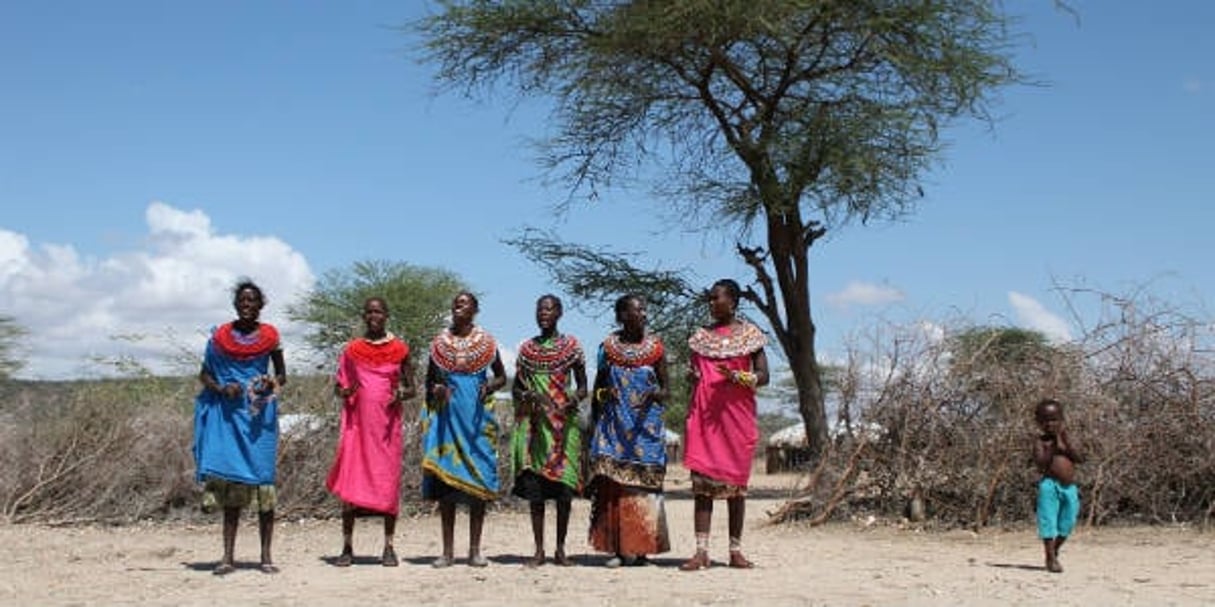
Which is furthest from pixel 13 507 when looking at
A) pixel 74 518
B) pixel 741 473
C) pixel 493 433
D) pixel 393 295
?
pixel 393 295

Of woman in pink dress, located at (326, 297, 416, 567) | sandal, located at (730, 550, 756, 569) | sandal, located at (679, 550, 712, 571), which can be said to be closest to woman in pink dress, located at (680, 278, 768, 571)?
sandal, located at (679, 550, 712, 571)

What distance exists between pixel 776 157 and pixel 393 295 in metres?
19.0

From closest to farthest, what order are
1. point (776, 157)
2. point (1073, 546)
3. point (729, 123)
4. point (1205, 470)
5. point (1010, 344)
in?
point (1073, 546) < point (1205, 470) < point (1010, 344) < point (776, 157) < point (729, 123)

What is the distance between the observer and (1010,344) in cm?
1153

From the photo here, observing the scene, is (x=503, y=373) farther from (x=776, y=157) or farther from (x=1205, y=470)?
(x=776, y=157)

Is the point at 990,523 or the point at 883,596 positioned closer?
the point at 883,596

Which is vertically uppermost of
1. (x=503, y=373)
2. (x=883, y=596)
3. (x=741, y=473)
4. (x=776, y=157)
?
(x=776, y=157)

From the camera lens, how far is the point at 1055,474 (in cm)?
784

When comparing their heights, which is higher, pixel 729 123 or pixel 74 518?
pixel 729 123

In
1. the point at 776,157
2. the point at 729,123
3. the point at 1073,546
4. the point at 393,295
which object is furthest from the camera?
the point at 393,295

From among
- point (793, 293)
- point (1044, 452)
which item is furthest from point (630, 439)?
point (793, 293)

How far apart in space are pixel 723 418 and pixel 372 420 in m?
2.10

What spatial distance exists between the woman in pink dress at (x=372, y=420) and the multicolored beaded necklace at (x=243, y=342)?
0.48m

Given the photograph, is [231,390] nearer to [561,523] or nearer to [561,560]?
[561,523]
